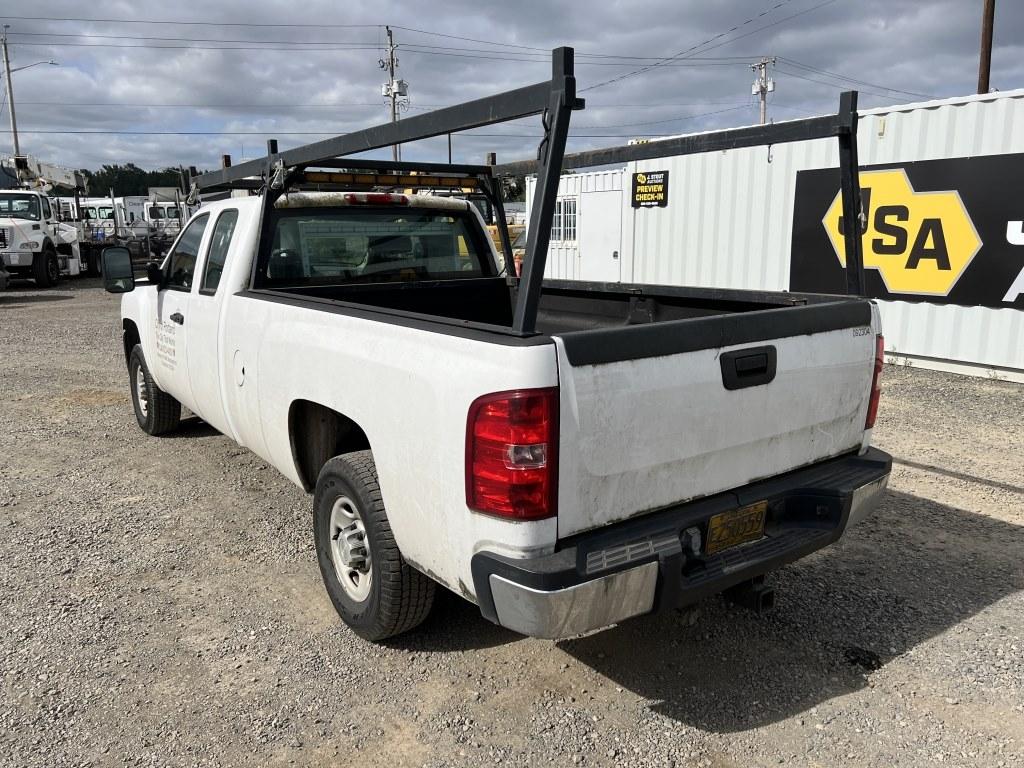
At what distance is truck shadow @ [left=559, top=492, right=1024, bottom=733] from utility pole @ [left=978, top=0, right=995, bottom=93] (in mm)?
16500

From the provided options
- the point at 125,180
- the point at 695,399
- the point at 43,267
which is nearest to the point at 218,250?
the point at 695,399

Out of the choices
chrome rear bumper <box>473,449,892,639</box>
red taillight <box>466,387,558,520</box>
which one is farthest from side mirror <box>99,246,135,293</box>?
chrome rear bumper <box>473,449,892,639</box>

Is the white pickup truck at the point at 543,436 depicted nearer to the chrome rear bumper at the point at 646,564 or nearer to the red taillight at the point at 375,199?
the chrome rear bumper at the point at 646,564

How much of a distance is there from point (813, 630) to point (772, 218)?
328 inches

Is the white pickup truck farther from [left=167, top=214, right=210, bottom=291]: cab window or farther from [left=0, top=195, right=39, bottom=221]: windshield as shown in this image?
[left=0, top=195, right=39, bottom=221]: windshield

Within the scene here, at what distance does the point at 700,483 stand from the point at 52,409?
277 inches

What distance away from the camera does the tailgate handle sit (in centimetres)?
269

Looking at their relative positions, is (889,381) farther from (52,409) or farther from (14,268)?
Result: (14,268)

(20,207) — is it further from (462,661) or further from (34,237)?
(462,661)

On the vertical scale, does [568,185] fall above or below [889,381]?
above

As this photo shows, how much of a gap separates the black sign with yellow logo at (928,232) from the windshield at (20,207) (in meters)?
18.9

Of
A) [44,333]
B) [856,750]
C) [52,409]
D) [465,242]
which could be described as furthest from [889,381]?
[44,333]

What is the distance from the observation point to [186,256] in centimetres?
503

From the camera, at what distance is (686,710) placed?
2.91 m
